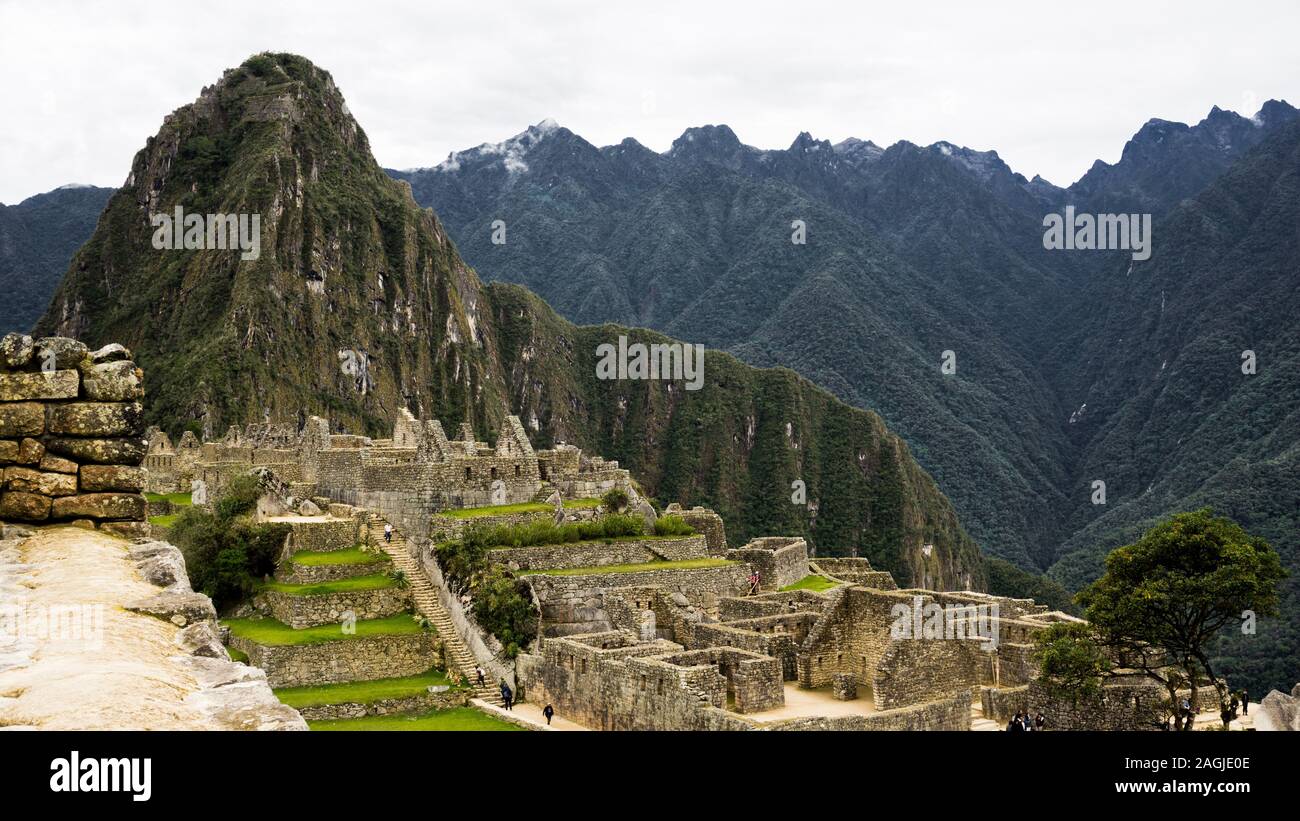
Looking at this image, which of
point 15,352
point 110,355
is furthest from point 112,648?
point 110,355

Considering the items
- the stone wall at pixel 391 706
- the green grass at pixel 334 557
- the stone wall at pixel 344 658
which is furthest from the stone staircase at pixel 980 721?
the green grass at pixel 334 557

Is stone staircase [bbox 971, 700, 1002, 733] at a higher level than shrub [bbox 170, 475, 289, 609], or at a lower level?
lower

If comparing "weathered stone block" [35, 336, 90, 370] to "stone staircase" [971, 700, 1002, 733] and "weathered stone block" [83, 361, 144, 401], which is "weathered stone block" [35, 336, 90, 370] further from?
"stone staircase" [971, 700, 1002, 733]

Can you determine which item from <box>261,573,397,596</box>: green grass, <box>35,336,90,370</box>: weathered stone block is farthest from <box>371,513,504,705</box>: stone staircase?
<box>35,336,90,370</box>: weathered stone block

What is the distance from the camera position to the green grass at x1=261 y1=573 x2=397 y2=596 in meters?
27.1

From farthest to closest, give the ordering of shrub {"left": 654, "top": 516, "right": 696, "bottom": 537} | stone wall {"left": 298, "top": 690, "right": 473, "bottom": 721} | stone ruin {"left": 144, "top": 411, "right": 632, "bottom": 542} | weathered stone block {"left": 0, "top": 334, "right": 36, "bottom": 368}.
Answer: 1. shrub {"left": 654, "top": 516, "right": 696, "bottom": 537}
2. stone ruin {"left": 144, "top": 411, "right": 632, "bottom": 542}
3. stone wall {"left": 298, "top": 690, "right": 473, "bottom": 721}
4. weathered stone block {"left": 0, "top": 334, "right": 36, "bottom": 368}

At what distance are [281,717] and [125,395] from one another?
20.5 ft

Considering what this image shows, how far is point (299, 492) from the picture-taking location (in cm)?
3700

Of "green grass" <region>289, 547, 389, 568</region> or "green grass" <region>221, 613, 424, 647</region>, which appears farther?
"green grass" <region>289, 547, 389, 568</region>

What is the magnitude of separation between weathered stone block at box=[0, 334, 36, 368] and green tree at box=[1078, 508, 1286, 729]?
55.4 ft
